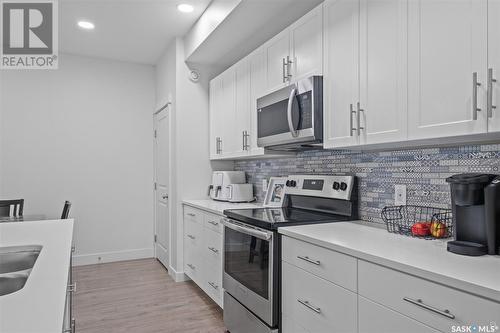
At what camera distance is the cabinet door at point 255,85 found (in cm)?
273

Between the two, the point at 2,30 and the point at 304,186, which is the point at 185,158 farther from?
the point at 2,30

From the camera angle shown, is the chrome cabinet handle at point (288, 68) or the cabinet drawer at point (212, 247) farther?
the cabinet drawer at point (212, 247)

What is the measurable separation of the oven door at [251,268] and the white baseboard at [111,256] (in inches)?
99.2

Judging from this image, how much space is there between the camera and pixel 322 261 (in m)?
1.55

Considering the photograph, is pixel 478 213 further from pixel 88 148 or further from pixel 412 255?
pixel 88 148

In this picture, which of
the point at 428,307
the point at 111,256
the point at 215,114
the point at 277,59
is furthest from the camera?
the point at 111,256

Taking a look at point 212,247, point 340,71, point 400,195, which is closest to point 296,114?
point 340,71

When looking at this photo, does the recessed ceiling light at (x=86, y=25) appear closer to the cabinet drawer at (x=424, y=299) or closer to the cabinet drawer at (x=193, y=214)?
the cabinet drawer at (x=193, y=214)

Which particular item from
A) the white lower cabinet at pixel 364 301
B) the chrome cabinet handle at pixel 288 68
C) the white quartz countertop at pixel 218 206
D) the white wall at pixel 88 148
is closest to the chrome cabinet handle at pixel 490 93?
the white lower cabinet at pixel 364 301

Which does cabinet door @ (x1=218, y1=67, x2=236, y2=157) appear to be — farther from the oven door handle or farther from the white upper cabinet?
the oven door handle

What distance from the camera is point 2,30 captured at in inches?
134

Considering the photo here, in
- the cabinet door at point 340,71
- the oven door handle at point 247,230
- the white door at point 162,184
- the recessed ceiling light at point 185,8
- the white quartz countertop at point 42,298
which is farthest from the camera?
the white door at point 162,184

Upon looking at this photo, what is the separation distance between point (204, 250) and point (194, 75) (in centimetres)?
199

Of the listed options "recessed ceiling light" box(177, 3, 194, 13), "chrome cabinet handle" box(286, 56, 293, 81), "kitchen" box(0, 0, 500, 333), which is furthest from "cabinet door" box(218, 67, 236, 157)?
"chrome cabinet handle" box(286, 56, 293, 81)
